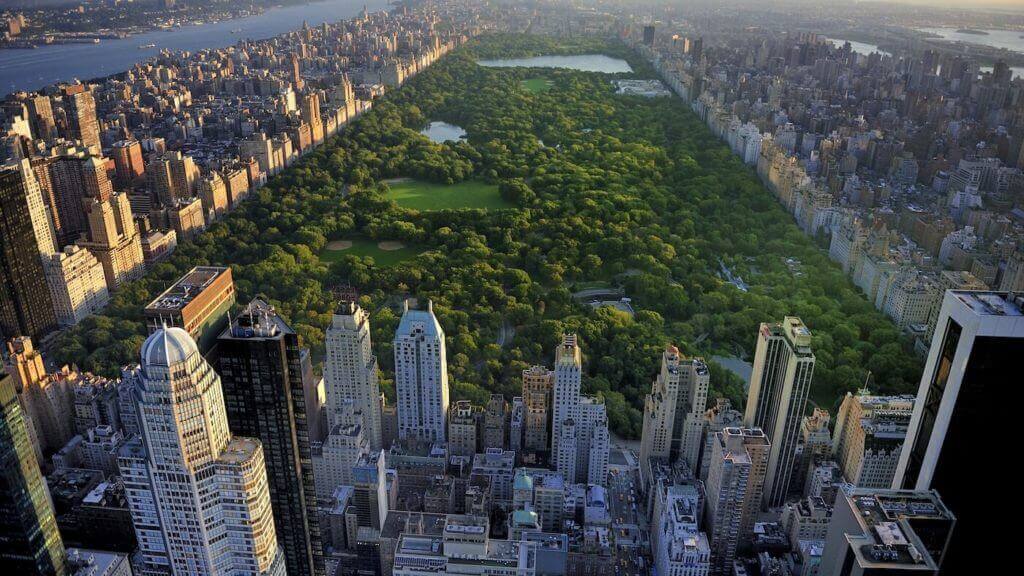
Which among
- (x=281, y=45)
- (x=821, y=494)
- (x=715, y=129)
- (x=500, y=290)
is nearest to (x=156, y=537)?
(x=821, y=494)

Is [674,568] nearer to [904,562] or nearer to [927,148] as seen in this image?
[904,562]

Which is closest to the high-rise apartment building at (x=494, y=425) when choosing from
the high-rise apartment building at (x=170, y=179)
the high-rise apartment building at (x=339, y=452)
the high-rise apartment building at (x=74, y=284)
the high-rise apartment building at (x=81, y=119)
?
the high-rise apartment building at (x=339, y=452)

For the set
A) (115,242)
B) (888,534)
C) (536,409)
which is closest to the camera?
(888,534)

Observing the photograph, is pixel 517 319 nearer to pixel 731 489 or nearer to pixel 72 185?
pixel 731 489

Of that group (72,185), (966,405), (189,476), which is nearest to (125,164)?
(72,185)

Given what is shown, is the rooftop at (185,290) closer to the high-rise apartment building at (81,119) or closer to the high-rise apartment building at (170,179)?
the high-rise apartment building at (170,179)

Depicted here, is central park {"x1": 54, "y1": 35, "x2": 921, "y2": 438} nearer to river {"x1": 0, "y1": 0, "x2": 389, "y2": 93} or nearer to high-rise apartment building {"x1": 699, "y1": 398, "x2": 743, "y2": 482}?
high-rise apartment building {"x1": 699, "y1": 398, "x2": 743, "y2": 482}

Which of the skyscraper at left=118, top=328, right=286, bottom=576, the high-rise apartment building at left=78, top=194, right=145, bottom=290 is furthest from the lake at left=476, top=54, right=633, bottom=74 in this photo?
the skyscraper at left=118, top=328, right=286, bottom=576
